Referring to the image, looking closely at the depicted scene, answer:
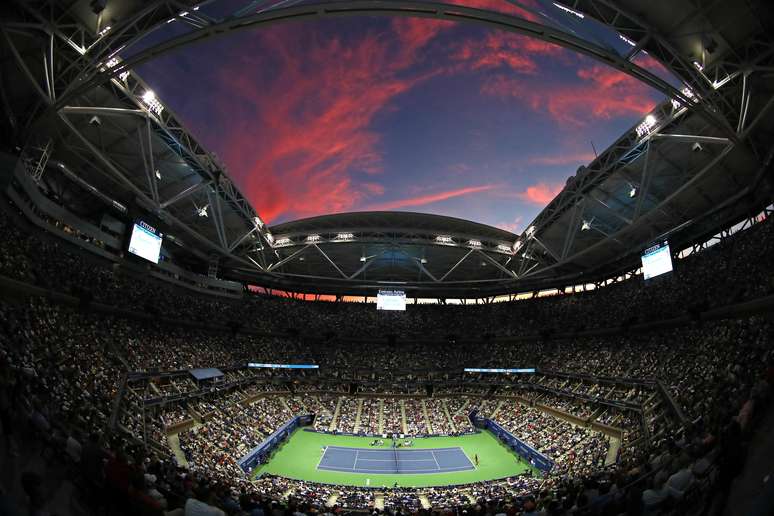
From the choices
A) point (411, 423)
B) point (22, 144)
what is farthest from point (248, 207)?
point (411, 423)

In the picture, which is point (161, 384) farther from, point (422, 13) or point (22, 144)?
point (422, 13)

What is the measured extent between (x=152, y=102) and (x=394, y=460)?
33.6 meters

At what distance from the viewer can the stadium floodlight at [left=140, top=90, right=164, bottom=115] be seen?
2459cm

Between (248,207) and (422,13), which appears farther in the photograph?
(248,207)

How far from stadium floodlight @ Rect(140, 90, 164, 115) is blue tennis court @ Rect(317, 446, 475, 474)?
1156 inches

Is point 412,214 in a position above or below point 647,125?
above

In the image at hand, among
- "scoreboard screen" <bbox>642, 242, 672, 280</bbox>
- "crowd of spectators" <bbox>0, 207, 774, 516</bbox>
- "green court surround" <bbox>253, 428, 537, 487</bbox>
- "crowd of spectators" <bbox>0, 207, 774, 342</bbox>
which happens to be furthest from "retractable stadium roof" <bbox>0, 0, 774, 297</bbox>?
"green court surround" <bbox>253, 428, 537, 487</bbox>

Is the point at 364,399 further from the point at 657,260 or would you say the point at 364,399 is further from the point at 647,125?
the point at 647,125

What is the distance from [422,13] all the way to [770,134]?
73.5 ft

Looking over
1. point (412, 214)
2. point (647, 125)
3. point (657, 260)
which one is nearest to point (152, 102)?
point (412, 214)

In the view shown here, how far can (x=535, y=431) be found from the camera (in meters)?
33.0

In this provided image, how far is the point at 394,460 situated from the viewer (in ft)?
103

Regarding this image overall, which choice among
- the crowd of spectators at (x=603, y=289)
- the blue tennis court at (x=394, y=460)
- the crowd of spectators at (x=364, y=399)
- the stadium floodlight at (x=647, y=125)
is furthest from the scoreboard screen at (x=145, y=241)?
the stadium floodlight at (x=647, y=125)

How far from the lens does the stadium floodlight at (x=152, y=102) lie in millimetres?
24594
